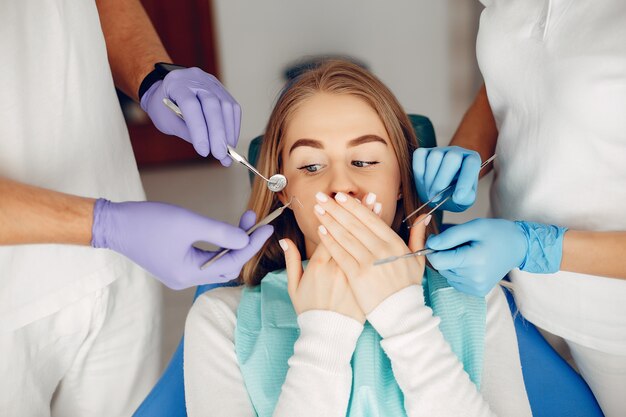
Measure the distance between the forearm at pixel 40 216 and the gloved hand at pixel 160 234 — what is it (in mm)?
27

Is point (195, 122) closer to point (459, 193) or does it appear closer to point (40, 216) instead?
point (40, 216)

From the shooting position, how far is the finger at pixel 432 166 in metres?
1.30

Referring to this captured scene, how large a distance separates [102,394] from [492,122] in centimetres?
116

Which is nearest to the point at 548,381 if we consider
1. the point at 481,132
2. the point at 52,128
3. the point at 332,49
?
the point at 481,132

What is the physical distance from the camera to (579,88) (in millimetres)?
1154

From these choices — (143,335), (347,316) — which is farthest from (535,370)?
(143,335)

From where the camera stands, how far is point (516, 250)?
46.2 inches

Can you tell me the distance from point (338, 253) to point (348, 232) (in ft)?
0.15

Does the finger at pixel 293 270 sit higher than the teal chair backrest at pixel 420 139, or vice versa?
the teal chair backrest at pixel 420 139

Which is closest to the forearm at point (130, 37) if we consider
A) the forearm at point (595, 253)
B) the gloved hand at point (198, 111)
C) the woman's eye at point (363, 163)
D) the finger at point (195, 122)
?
the gloved hand at point (198, 111)

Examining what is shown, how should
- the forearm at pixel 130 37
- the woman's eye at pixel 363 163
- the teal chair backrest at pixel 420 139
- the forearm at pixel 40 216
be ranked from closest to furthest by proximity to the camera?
the forearm at pixel 40 216 → the woman's eye at pixel 363 163 → the forearm at pixel 130 37 → the teal chair backrest at pixel 420 139

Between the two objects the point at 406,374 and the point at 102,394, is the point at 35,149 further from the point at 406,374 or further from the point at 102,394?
the point at 406,374

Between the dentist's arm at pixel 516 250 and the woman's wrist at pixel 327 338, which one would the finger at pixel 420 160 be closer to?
the dentist's arm at pixel 516 250

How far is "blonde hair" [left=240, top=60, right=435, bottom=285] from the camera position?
4.61 feet
